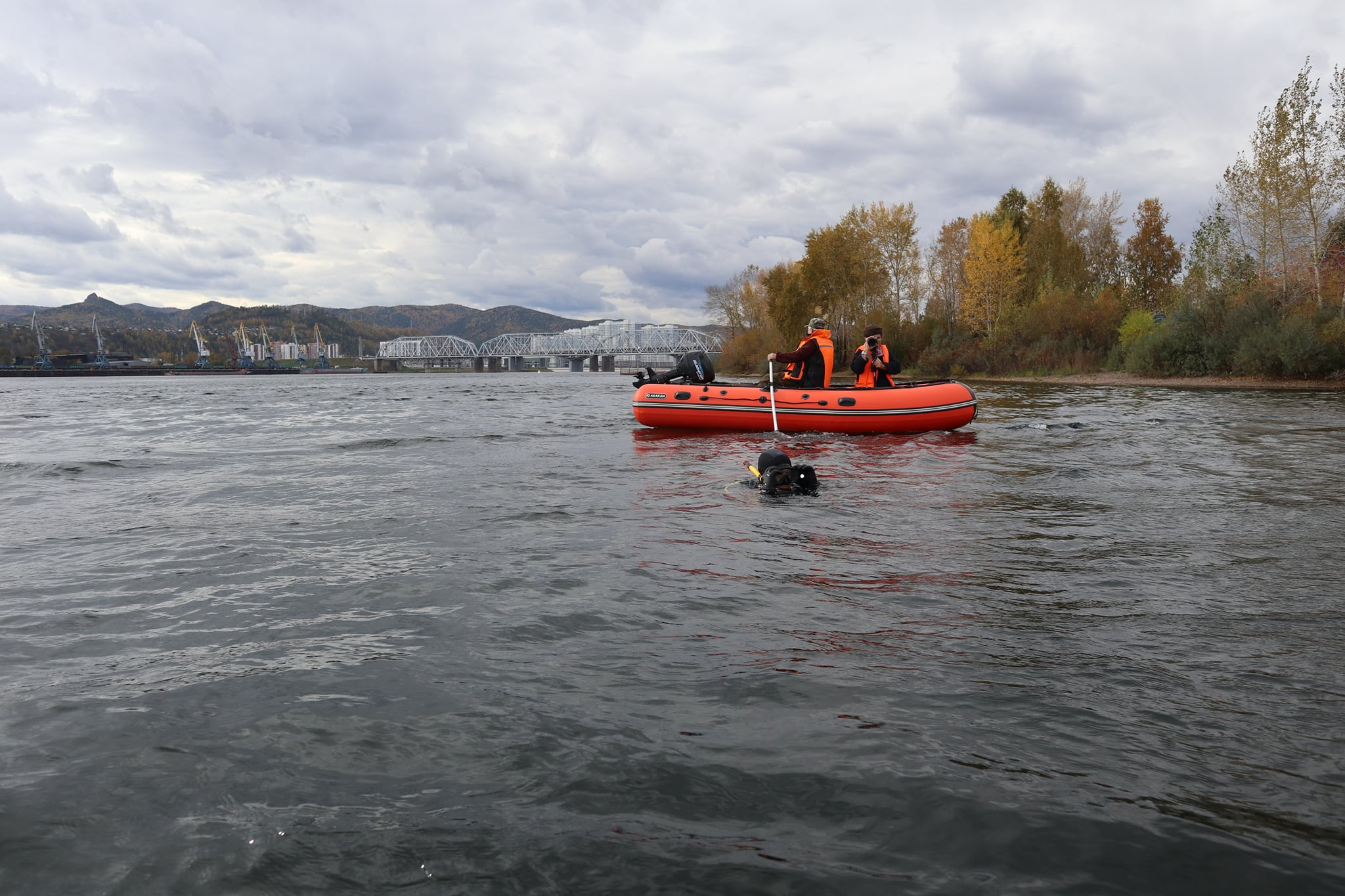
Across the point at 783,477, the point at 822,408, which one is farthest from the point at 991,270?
the point at 783,477

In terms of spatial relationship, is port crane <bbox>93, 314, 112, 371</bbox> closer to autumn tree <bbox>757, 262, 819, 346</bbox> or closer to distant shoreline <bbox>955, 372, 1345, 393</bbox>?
autumn tree <bbox>757, 262, 819, 346</bbox>

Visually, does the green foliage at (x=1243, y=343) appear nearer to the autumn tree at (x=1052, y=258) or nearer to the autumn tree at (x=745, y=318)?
the autumn tree at (x=1052, y=258)

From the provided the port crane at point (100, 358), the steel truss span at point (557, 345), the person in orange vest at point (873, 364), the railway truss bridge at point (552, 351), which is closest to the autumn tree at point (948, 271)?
the person in orange vest at point (873, 364)

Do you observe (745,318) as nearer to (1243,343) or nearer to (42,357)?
(1243,343)

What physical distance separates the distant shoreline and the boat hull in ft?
73.0

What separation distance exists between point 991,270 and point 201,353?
436ft

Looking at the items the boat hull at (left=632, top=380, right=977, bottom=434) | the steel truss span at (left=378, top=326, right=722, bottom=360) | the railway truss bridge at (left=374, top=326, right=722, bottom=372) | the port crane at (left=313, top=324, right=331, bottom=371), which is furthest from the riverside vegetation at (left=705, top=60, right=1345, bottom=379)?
the port crane at (left=313, top=324, right=331, bottom=371)

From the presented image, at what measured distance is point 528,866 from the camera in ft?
8.59

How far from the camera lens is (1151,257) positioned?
62156mm

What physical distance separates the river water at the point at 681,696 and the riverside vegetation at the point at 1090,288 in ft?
99.9

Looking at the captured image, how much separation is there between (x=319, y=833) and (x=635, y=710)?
4.60ft

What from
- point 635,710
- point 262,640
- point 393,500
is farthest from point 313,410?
point 635,710

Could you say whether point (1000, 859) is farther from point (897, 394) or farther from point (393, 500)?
point (897, 394)

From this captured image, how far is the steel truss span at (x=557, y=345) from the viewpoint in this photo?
514 feet
